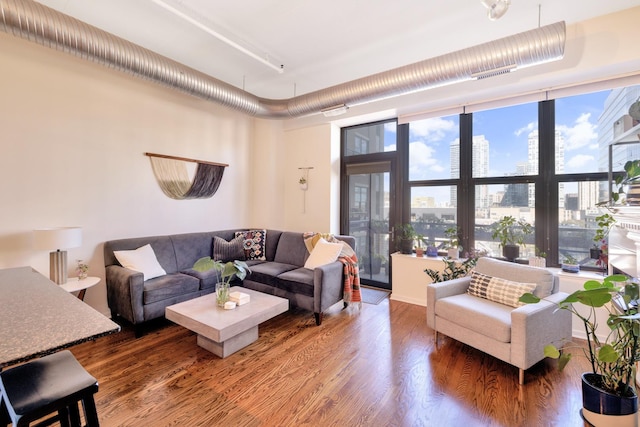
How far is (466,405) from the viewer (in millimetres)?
1861

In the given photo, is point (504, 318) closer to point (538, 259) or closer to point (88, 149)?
point (538, 259)

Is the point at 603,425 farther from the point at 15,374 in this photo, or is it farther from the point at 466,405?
the point at 15,374

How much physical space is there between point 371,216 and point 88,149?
12.6 ft

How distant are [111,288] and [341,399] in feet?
8.72

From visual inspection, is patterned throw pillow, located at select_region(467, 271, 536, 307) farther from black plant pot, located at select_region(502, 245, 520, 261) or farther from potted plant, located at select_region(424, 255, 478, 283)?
black plant pot, located at select_region(502, 245, 520, 261)

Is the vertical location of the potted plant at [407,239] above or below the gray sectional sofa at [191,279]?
above

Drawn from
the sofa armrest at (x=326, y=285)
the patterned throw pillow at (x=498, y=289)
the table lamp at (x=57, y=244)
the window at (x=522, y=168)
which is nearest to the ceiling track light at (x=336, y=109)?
the window at (x=522, y=168)

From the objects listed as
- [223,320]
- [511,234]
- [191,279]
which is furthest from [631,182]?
[191,279]

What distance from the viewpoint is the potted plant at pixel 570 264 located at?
2.91 meters

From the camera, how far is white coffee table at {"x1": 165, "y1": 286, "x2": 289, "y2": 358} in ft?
7.50

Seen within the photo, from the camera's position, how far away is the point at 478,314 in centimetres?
229

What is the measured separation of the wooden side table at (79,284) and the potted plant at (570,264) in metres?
4.87

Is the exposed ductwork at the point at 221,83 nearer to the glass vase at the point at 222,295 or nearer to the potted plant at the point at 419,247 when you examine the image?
the potted plant at the point at 419,247

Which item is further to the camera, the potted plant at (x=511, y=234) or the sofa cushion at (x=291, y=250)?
the sofa cushion at (x=291, y=250)
